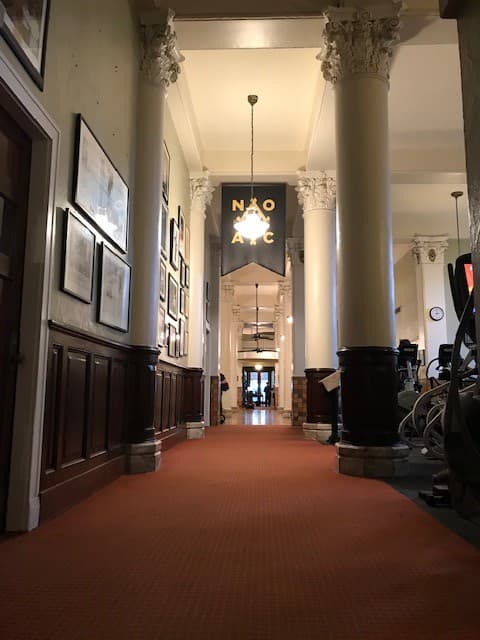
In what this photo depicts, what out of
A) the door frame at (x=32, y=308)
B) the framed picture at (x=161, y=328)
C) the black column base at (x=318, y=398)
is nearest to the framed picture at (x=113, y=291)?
the door frame at (x=32, y=308)

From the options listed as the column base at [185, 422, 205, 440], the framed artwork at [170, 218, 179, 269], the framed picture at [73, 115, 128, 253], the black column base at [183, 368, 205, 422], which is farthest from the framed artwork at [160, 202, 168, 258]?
the column base at [185, 422, 205, 440]

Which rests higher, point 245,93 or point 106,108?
point 245,93

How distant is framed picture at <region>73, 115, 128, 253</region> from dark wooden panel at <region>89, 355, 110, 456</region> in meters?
1.02

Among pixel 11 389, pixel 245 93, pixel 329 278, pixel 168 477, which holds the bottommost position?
pixel 168 477

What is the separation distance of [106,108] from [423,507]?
12.0ft

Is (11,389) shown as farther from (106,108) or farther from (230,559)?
(106,108)

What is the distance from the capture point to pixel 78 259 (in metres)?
3.34

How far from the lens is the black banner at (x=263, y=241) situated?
26.0 feet

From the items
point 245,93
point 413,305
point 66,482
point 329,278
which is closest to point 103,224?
point 66,482

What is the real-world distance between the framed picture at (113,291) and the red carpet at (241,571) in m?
1.34

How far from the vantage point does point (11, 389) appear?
2611mm

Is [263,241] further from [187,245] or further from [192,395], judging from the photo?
[192,395]

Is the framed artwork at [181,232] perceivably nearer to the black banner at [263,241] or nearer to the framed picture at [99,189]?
the black banner at [263,241]

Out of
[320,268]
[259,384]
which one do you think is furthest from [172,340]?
[259,384]
